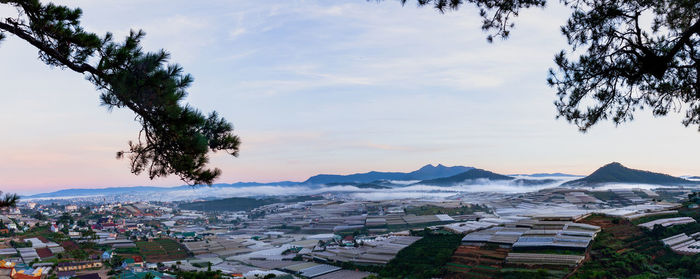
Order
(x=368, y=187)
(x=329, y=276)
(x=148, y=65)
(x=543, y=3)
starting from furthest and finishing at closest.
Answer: (x=368, y=187) → (x=329, y=276) → (x=543, y=3) → (x=148, y=65)

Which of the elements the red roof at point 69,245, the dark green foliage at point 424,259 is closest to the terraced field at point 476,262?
the dark green foliage at point 424,259

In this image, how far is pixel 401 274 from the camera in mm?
23344

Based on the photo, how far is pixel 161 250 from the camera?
38.1m

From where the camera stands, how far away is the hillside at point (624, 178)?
84688mm

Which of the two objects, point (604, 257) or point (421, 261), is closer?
point (604, 257)

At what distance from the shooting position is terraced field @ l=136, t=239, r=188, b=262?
3487 cm

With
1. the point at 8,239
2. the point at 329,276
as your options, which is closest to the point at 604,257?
the point at 329,276

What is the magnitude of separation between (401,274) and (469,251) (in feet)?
14.0

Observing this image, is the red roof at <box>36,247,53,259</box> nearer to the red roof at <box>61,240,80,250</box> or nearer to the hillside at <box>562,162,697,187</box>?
the red roof at <box>61,240,80,250</box>

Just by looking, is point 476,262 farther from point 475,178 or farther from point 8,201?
point 475,178

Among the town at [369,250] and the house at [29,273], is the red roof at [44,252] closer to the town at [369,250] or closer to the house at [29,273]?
the town at [369,250]

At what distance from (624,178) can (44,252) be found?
94.7m

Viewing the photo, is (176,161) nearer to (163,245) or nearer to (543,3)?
(543,3)

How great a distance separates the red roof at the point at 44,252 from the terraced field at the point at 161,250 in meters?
6.42
